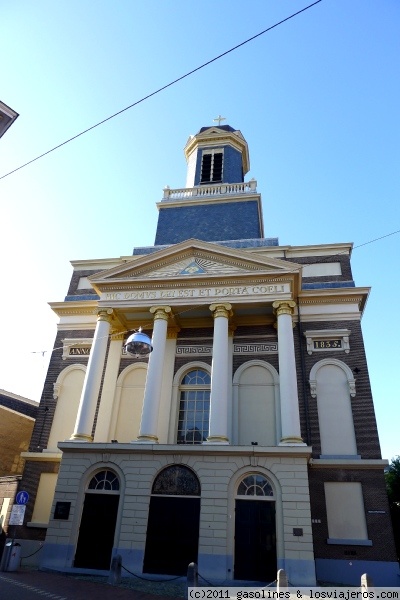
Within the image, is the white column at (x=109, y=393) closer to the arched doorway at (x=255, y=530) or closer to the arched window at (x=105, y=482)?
the arched window at (x=105, y=482)

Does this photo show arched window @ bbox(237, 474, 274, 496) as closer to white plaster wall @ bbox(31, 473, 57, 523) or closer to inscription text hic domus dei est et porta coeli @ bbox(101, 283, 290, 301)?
inscription text hic domus dei est et porta coeli @ bbox(101, 283, 290, 301)

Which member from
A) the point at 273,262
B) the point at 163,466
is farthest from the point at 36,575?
the point at 273,262

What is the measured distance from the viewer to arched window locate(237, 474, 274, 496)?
16.2 m

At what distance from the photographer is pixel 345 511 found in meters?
17.2

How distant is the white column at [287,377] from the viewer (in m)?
16.8

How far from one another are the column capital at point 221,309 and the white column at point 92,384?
509cm

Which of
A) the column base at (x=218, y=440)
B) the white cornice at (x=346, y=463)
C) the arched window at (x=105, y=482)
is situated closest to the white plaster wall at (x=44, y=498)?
the arched window at (x=105, y=482)

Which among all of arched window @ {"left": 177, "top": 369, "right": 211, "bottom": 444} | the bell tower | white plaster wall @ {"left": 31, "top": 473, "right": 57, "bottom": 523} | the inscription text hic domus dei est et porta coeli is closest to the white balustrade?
the bell tower

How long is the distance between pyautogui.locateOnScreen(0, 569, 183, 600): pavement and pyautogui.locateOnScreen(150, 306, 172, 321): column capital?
34.5 feet

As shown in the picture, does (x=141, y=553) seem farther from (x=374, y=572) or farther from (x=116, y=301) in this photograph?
(x=116, y=301)

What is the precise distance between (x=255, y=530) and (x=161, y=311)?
9956 mm

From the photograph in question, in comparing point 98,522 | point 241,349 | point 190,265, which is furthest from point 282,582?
point 190,265

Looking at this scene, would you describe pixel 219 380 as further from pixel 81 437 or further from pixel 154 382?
pixel 81 437

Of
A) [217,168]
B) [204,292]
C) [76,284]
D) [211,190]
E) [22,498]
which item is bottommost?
[22,498]
